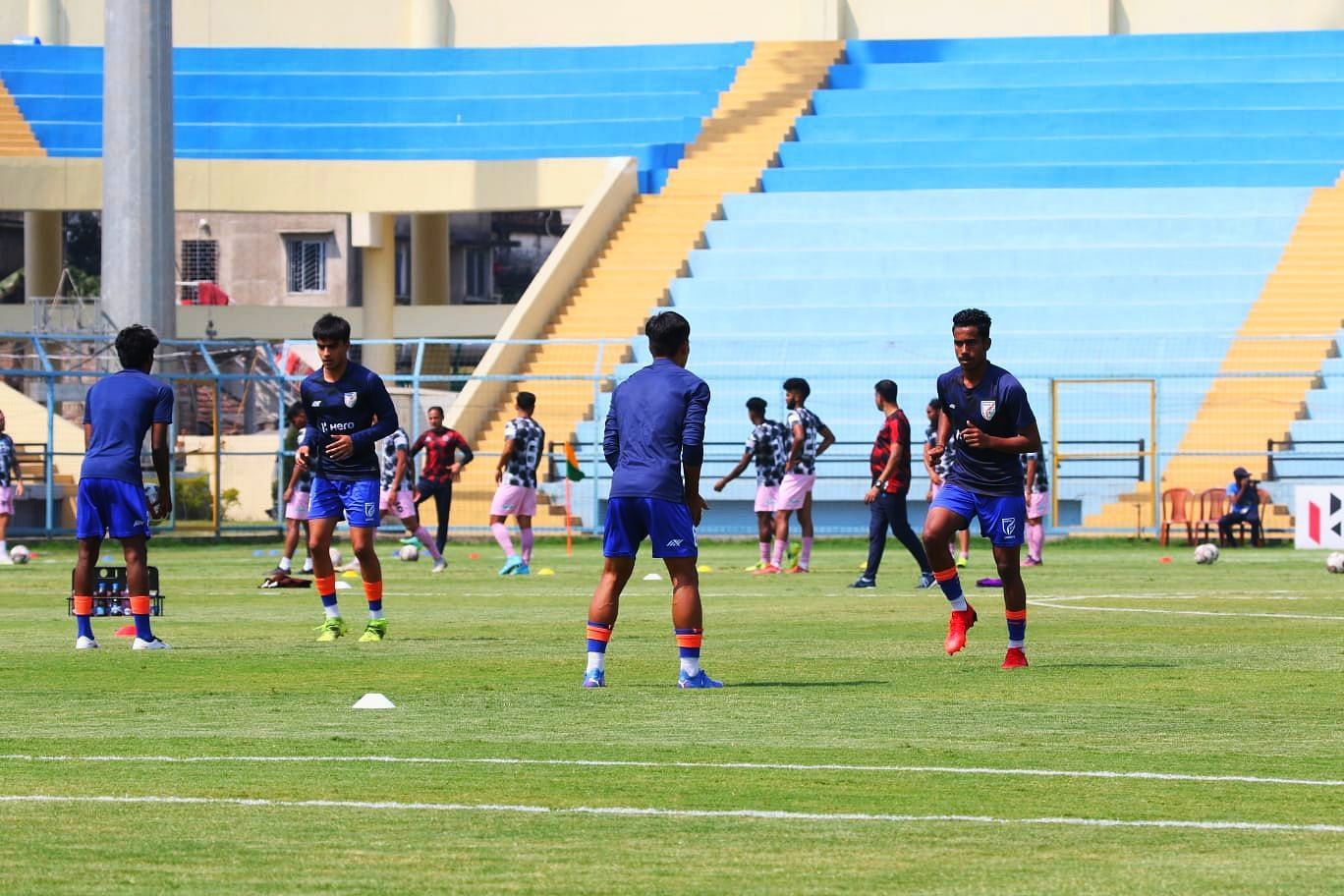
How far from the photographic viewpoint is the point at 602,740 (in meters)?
10.2

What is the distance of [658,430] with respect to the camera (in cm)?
1213

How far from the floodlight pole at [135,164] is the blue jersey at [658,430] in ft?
85.6

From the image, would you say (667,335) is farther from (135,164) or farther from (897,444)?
(135,164)

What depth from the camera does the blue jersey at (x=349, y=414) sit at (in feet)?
50.7

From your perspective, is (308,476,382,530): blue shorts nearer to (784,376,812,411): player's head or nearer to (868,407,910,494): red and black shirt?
(868,407,910,494): red and black shirt

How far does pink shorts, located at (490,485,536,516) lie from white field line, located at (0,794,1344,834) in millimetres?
18744

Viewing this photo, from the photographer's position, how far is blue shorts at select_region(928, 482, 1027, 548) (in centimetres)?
1382

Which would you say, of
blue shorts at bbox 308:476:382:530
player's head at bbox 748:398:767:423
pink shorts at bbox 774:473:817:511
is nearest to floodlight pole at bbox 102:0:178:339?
player's head at bbox 748:398:767:423

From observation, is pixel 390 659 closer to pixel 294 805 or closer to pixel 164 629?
pixel 164 629

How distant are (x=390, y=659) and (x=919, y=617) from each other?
216 inches

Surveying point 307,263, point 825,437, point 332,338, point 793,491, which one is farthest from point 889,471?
point 307,263

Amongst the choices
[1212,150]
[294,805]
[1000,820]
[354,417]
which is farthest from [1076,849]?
[1212,150]

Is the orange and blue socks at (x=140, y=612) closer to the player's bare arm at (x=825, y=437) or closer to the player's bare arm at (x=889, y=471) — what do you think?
the player's bare arm at (x=889, y=471)

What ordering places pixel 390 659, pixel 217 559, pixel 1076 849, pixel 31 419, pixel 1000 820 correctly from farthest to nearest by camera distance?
1. pixel 31 419
2. pixel 217 559
3. pixel 390 659
4. pixel 1000 820
5. pixel 1076 849
